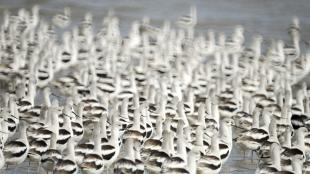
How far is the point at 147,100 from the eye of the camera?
52.5 ft

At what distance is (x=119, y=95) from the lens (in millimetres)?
16906

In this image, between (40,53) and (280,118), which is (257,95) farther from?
(40,53)

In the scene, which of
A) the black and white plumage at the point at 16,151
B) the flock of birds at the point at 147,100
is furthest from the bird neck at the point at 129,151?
the black and white plumage at the point at 16,151

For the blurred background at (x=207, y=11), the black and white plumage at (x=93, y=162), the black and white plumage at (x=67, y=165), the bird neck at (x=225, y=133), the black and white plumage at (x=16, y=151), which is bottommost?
the black and white plumage at (x=67, y=165)

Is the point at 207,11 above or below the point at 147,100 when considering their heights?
above

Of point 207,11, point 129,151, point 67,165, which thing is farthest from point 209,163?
point 207,11

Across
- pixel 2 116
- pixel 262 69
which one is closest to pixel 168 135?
pixel 2 116

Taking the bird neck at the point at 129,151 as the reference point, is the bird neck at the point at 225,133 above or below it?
above

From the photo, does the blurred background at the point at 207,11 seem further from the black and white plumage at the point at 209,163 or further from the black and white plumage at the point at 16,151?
the black and white plumage at the point at 209,163

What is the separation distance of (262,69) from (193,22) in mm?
6488

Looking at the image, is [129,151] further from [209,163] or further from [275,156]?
[275,156]

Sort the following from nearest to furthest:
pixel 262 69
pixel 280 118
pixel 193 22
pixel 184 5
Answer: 1. pixel 280 118
2. pixel 262 69
3. pixel 193 22
4. pixel 184 5

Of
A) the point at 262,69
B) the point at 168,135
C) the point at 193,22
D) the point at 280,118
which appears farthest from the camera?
the point at 193,22

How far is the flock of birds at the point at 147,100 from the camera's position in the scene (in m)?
12.2
